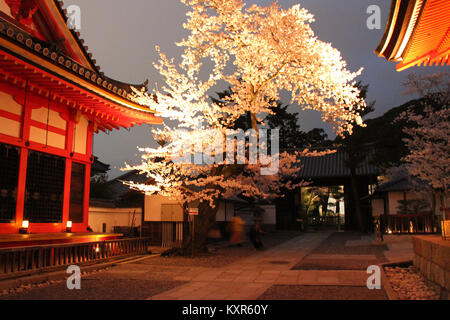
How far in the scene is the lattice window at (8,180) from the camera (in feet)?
30.7

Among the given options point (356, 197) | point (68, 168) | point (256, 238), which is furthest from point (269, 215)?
point (68, 168)

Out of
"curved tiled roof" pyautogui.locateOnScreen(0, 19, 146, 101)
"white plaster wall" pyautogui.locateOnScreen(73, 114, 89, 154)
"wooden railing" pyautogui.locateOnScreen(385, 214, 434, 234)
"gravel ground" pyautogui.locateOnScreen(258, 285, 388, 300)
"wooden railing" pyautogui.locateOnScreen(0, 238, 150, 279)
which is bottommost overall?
"gravel ground" pyautogui.locateOnScreen(258, 285, 388, 300)

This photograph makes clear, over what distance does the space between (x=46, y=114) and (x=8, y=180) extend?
2.36 meters

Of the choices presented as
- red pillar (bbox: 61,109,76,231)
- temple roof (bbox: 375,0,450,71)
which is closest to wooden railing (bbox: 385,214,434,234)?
temple roof (bbox: 375,0,450,71)

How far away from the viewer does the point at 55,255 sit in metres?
9.19

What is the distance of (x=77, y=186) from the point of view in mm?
11945

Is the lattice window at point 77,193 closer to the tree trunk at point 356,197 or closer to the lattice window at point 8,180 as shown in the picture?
the lattice window at point 8,180

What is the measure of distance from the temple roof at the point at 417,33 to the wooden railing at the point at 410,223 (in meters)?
11.9

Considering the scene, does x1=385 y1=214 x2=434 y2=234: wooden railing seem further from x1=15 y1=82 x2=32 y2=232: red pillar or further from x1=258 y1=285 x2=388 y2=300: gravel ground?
x1=15 y1=82 x2=32 y2=232: red pillar

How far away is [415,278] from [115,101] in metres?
9.57

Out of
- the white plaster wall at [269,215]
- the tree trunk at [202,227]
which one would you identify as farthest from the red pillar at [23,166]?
the white plaster wall at [269,215]

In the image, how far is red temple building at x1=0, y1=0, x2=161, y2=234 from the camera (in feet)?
29.7

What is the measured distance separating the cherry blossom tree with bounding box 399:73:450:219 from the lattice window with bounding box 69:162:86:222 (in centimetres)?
1523
